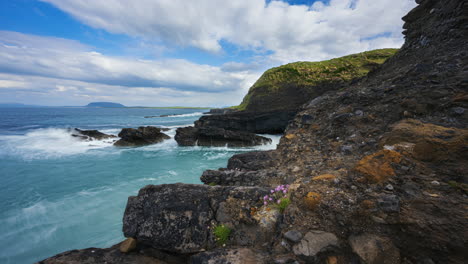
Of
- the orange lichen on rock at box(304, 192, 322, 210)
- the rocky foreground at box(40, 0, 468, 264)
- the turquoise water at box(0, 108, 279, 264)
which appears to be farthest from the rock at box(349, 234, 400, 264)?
the turquoise water at box(0, 108, 279, 264)

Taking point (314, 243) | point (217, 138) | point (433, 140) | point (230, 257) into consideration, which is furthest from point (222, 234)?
point (217, 138)

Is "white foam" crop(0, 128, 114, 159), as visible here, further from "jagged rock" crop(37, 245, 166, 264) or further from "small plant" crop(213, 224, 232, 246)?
"small plant" crop(213, 224, 232, 246)

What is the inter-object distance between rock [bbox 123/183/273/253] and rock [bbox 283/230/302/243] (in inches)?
24.5

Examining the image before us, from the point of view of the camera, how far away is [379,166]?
12.5 ft

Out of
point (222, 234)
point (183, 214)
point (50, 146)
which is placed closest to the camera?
point (222, 234)

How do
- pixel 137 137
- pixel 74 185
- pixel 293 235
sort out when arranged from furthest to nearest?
pixel 137 137 → pixel 74 185 → pixel 293 235

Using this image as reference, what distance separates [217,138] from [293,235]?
77.9ft

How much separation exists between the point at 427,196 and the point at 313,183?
176cm

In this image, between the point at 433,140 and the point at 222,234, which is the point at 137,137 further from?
the point at 433,140

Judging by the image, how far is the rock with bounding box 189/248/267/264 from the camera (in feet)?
10.2

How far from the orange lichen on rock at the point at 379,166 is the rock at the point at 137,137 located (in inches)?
1138

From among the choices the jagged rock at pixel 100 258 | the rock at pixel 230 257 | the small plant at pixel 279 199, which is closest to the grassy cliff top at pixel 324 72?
the small plant at pixel 279 199

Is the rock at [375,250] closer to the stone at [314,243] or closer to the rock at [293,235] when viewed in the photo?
the stone at [314,243]

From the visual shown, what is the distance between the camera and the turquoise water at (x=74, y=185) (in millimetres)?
8086
